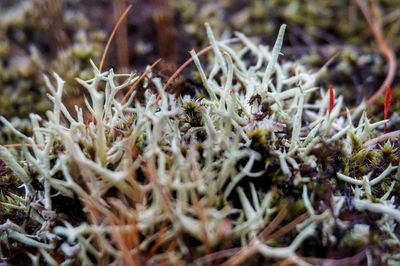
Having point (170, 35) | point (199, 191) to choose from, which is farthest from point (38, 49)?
point (199, 191)

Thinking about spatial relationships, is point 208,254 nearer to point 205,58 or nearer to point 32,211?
point 32,211

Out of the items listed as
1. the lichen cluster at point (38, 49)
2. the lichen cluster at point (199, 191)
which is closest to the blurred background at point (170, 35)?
the lichen cluster at point (38, 49)

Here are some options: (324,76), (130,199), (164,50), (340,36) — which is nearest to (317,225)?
(130,199)

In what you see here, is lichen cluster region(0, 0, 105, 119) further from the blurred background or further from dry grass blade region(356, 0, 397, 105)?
dry grass blade region(356, 0, 397, 105)

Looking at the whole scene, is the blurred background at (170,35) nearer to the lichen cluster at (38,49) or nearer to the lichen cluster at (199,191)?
the lichen cluster at (38,49)

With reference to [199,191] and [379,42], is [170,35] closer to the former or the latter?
[379,42]

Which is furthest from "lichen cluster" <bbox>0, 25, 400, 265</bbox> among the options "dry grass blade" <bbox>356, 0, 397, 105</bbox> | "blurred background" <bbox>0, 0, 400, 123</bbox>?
"blurred background" <bbox>0, 0, 400, 123</bbox>
